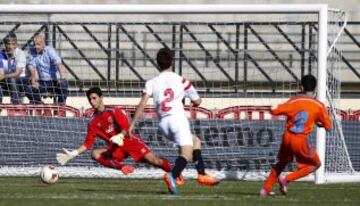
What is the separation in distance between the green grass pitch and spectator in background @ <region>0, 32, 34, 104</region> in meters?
2.52

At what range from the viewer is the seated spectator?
1970cm

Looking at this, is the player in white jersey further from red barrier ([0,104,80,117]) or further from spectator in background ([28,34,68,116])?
spectator in background ([28,34,68,116])

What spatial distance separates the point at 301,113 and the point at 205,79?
7669mm

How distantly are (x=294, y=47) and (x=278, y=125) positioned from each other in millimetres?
2725

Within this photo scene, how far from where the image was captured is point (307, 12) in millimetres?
17906

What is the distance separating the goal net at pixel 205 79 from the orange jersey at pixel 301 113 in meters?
3.14

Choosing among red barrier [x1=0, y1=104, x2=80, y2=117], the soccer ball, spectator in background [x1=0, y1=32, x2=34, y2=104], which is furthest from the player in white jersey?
spectator in background [x1=0, y1=32, x2=34, y2=104]

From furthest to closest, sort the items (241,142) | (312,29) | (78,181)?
(312,29) → (241,142) → (78,181)

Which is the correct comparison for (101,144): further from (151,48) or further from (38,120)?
(151,48)

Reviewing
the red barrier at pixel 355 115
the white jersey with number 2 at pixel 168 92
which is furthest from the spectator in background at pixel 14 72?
the white jersey with number 2 at pixel 168 92

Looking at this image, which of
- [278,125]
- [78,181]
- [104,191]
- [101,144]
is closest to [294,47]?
[278,125]

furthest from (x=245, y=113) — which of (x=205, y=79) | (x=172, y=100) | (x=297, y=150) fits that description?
(x=297, y=150)

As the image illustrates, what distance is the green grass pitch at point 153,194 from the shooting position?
43.1 feet

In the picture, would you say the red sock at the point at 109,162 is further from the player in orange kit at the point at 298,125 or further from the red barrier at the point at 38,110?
the red barrier at the point at 38,110
